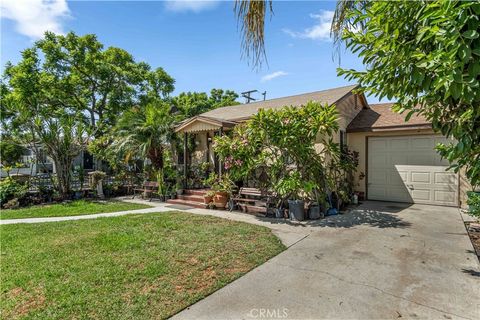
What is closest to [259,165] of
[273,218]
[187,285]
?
[273,218]

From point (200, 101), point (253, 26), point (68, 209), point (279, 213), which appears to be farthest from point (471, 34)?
point (200, 101)

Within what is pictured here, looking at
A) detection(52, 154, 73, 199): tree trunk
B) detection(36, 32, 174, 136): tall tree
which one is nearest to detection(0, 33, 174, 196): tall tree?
detection(36, 32, 174, 136): tall tree

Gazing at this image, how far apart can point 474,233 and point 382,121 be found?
6.13m

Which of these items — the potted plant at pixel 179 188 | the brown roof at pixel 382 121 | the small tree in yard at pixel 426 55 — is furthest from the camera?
the potted plant at pixel 179 188

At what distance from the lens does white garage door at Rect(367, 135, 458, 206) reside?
393 inches

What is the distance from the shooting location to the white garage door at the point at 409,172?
9.98 m

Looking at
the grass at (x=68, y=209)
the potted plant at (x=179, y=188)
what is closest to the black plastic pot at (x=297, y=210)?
the potted plant at (x=179, y=188)

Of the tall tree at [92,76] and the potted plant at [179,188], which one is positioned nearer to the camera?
the potted plant at [179,188]

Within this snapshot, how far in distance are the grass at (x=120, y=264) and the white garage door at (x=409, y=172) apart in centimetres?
717

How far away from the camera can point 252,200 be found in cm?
923

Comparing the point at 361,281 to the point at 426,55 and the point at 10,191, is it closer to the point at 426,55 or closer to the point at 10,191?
the point at 426,55

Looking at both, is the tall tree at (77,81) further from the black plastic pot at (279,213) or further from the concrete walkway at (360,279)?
the concrete walkway at (360,279)

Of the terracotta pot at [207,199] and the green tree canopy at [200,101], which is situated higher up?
the green tree canopy at [200,101]

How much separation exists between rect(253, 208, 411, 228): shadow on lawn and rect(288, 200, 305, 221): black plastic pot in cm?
22
